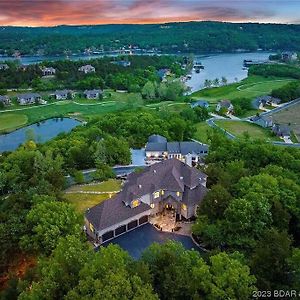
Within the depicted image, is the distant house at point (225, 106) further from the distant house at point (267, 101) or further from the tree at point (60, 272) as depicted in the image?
the tree at point (60, 272)

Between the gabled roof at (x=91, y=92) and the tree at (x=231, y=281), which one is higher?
the tree at (x=231, y=281)

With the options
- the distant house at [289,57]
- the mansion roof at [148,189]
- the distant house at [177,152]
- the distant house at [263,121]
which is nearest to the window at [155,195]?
the mansion roof at [148,189]

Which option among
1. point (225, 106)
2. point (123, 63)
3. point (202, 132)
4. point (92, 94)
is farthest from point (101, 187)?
point (123, 63)

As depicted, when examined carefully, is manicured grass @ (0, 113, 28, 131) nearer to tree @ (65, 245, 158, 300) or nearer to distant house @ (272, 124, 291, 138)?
distant house @ (272, 124, 291, 138)

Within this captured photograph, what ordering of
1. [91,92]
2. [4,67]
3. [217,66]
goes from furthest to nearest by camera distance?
[217,66] < [4,67] < [91,92]

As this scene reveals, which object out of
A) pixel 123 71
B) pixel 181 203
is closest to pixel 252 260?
pixel 181 203

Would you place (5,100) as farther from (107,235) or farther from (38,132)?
(107,235)
